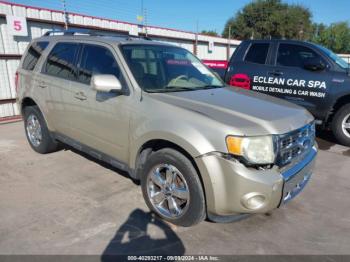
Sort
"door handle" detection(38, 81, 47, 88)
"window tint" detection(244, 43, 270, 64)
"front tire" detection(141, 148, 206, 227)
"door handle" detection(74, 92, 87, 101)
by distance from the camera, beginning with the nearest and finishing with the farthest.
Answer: "front tire" detection(141, 148, 206, 227) → "door handle" detection(74, 92, 87, 101) → "door handle" detection(38, 81, 47, 88) → "window tint" detection(244, 43, 270, 64)

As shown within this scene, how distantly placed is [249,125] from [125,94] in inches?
55.6

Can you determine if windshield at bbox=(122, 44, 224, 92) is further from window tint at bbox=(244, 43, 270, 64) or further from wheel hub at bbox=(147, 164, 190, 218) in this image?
window tint at bbox=(244, 43, 270, 64)

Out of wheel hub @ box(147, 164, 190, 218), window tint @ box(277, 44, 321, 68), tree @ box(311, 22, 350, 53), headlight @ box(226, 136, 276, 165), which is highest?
tree @ box(311, 22, 350, 53)

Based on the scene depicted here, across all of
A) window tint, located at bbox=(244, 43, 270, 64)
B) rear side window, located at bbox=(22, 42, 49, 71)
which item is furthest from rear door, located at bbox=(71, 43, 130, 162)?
window tint, located at bbox=(244, 43, 270, 64)

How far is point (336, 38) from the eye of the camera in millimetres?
60500

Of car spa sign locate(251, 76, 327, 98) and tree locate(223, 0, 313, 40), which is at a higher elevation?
tree locate(223, 0, 313, 40)

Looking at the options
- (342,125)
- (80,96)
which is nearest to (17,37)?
(80,96)

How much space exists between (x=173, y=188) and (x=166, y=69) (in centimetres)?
156

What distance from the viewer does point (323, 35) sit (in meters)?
61.9

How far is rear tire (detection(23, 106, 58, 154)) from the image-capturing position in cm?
499

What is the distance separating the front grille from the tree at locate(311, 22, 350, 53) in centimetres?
6340

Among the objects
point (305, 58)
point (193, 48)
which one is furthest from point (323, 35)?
point (305, 58)

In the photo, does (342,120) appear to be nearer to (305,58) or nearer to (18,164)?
(305,58)

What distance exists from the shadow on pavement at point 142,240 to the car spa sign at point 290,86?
433cm
